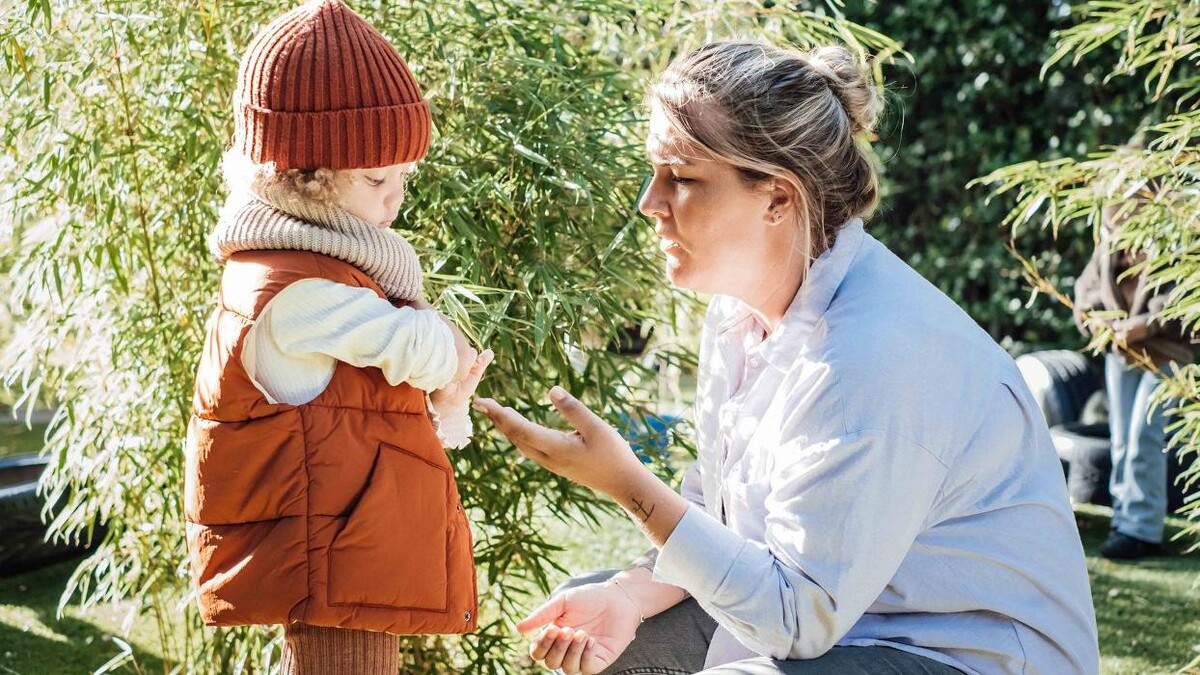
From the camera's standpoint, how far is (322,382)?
1.78 m

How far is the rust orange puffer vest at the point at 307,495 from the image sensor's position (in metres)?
1.75

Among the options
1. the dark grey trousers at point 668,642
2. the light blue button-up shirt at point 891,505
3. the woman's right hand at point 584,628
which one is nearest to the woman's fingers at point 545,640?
the woman's right hand at point 584,628

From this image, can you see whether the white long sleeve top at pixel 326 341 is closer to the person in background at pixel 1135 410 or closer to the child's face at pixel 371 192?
the child's face at pixel 371 192

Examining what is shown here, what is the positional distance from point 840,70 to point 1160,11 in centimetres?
128

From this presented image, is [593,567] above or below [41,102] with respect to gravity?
below

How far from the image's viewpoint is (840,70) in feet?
6.19

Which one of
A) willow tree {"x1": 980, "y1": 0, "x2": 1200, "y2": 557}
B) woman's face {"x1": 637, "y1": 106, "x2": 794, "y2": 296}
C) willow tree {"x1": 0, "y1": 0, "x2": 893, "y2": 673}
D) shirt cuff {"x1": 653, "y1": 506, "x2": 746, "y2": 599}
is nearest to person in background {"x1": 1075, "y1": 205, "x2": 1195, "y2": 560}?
willow tree {"x1": 980, "y1": 0, "x2": 1200, "y2": 557}

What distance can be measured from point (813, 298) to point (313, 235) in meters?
0.72

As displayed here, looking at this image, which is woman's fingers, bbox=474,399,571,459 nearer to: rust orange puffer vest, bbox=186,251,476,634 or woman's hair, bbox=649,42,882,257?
rust orange puffer vest, bbox=186,251,476,634

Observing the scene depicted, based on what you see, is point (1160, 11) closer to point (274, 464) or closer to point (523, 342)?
point (523, 342)

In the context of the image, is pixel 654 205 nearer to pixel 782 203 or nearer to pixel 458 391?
pixel 782 203

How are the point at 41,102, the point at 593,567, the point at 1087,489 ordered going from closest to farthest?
the point at 41,102, the point at 593,567, the point at 1087,489

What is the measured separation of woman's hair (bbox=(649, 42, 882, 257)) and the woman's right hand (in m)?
0.63

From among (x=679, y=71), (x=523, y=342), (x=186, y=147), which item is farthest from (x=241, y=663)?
(x=679, y=71)
